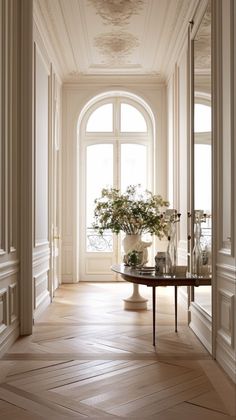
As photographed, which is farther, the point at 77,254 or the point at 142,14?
the point at 77,254

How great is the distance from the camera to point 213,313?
4152 mm

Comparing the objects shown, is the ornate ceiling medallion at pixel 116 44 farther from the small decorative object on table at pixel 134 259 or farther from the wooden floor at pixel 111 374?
the wooden floor at pixel 111 374

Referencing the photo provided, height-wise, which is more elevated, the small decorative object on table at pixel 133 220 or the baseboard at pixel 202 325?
the small decorative object on table at pixel 133 220

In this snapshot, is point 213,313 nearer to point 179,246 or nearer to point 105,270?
point 179,246

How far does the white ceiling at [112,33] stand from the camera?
6.32m

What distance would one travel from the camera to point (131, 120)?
9.66 m

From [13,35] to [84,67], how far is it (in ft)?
13.2

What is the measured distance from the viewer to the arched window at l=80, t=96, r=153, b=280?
9.46m

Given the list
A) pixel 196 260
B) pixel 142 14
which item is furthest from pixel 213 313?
pixel 142 14

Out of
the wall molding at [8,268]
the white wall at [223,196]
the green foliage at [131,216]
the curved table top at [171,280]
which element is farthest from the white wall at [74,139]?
A: the curved table top at [171,280]

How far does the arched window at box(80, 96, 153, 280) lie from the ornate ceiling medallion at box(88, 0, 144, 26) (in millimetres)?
2798

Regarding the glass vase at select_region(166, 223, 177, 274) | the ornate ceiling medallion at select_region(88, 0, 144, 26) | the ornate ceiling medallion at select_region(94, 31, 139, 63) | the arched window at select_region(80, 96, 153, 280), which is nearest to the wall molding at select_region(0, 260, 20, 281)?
the glass vase at select_region(166, 223, 177, 274)

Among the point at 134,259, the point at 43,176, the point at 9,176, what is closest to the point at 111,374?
the point at 9,176

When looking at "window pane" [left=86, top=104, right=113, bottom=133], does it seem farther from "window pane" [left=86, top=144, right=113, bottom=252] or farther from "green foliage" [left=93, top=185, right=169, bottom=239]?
"green foliage" [left=93, top=185, right=169, bottom=239]
